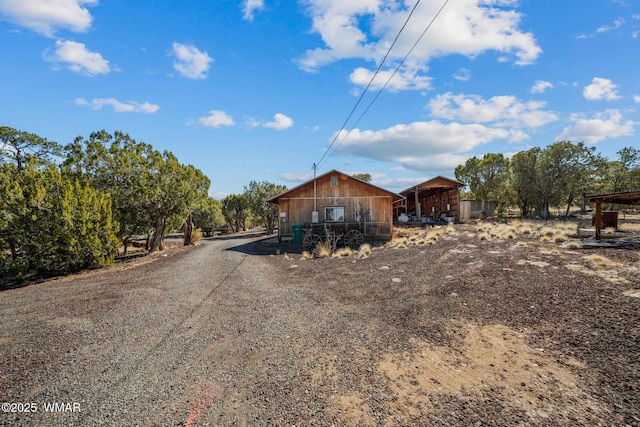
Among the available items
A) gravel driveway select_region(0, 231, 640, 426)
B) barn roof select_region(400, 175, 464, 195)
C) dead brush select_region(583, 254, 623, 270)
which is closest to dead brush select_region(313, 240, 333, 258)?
gravel driveway select_region(0, 231, 640, 426)

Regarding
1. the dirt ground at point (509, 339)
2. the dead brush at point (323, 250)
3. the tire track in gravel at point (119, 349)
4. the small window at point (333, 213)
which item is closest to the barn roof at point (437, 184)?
the small window at point (333, 213)

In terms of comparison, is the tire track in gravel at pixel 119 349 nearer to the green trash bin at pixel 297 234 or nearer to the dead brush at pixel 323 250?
the dead brush at pixel 323 250

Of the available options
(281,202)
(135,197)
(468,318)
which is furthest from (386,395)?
(281,202)

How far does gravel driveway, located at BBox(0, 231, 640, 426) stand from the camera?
12.0 feet

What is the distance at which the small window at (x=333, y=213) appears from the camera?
21.8 m

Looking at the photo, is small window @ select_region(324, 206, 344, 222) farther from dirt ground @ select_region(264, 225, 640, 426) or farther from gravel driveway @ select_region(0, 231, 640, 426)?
gravel driveway @ select_region(0, 231, 640, 426)

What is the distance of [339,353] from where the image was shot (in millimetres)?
5078

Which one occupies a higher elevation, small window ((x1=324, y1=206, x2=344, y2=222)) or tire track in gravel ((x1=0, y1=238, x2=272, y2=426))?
small window ((x1=324, y1=206, x2=344, y2=222))

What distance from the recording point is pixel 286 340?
224 inches

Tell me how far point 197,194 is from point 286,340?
1716 cm

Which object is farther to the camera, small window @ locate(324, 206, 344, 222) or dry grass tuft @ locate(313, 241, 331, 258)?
small window @ locate(324, 206, 344, 222)

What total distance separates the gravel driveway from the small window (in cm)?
1222

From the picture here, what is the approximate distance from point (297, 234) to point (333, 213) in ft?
9.52

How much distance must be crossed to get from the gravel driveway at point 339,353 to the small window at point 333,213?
12.2 m
